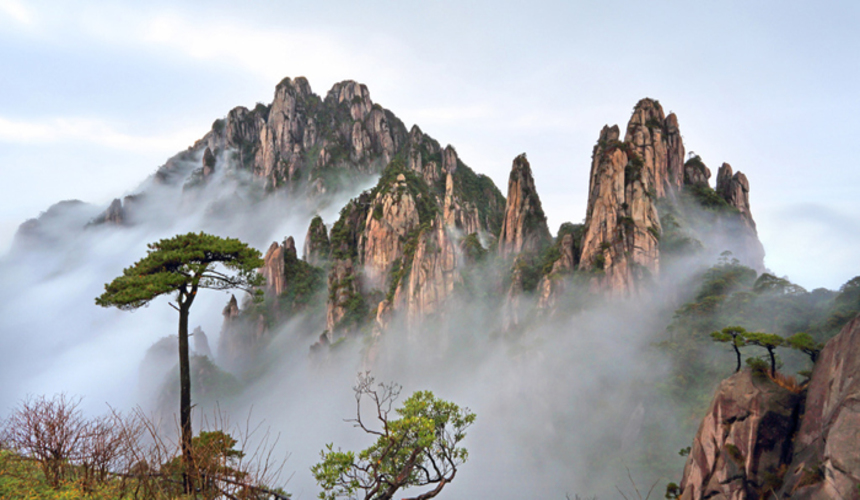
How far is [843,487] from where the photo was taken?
11.6 m

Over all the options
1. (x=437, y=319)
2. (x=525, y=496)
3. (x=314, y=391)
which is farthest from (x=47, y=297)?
(x=525, y=496)

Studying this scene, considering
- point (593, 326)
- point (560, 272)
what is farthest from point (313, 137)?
point (593, 326)

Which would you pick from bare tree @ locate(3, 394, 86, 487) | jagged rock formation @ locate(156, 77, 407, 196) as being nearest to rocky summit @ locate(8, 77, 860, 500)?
bare tree @ locate(3, 394, 86, 487)

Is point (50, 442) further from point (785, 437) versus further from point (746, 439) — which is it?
point (785, 437)

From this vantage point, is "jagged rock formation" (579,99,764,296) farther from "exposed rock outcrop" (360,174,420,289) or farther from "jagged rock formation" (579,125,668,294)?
"exposed rock outcrop" (360,174,420,289)

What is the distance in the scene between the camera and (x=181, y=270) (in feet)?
52.6

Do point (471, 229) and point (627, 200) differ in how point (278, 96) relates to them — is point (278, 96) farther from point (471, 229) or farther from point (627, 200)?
point (627, 200)

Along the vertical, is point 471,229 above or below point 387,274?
above

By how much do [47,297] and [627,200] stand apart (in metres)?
258

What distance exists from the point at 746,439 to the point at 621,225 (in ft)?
139

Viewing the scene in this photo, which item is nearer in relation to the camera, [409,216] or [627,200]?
[627,200]

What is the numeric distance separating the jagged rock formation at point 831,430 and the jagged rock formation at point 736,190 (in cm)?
6308

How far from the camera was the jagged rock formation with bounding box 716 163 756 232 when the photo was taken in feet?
219

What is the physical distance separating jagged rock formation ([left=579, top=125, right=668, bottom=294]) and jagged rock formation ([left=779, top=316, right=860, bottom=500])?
1592 inches
